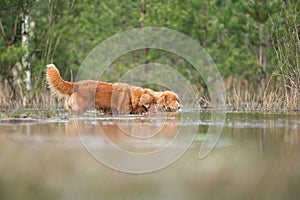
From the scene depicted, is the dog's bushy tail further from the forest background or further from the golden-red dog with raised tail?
the forest background

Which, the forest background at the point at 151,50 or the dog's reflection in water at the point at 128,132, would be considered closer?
the dog's reflection in water at the point at 128,132

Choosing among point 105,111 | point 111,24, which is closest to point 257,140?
point 105,111

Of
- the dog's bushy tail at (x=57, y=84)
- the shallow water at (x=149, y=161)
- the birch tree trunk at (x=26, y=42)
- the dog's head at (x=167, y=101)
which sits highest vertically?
the birch tree trunk at (x=26, y=42)

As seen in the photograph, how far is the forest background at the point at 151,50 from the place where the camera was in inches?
497

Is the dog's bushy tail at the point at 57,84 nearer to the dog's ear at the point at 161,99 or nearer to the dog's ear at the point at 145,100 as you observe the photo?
the dog's ear at the point at 145,100

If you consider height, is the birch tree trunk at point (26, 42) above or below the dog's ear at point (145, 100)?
above

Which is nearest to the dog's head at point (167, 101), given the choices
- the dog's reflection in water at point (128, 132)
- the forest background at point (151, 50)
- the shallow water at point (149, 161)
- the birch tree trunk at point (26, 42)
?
the dog's reflection in water at point (128, 132)

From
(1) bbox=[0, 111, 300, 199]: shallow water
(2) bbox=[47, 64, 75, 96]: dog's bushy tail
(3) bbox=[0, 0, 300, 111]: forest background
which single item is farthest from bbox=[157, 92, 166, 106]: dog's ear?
(1) bbox=[0, 111, 300, 199]: shallow water

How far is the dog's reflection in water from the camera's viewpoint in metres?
6.01

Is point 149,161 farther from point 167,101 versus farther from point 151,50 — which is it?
point 151,50

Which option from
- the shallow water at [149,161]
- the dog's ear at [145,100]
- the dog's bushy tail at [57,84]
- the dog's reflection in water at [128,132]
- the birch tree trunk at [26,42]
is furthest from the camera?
the birch tree trunk at [26,42]

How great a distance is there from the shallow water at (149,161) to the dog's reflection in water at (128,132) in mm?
11

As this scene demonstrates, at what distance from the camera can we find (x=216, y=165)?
4887mm

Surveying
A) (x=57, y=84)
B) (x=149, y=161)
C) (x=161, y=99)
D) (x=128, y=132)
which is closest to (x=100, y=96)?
(x=57, y=84)
